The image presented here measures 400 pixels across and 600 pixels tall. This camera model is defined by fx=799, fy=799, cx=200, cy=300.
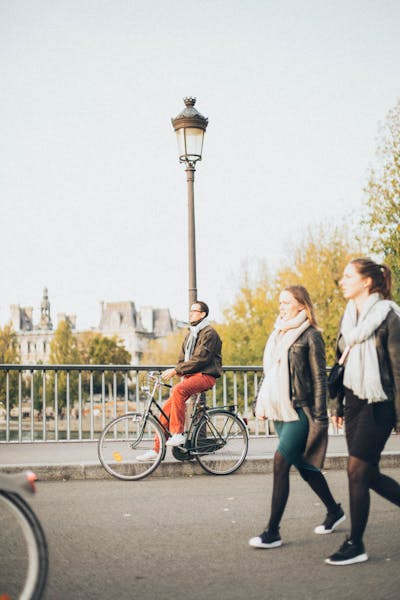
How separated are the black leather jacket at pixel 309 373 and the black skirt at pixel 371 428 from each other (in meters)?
0.47

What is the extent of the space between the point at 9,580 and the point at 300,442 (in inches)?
93.6

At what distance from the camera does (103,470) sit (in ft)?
29.0

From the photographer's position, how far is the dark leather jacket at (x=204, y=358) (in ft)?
29.3

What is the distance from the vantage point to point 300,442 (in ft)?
17.6

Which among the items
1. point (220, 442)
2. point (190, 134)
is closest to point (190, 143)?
point (190, 134)

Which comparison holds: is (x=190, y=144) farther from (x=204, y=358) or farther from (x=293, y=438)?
(x=293, y=438)

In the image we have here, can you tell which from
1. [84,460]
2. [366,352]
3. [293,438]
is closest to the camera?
[366,352]

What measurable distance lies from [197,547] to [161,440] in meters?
3.32

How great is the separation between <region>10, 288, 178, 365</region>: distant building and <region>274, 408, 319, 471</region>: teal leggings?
145156 millimetres

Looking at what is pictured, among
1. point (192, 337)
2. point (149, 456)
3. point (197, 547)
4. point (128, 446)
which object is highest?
point (192, 337)

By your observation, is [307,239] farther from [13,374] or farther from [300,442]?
[300,442]

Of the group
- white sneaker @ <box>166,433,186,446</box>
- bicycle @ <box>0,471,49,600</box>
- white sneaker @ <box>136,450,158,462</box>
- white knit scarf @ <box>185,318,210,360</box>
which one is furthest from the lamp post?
bicycle @ <box>0,471,49,600</box>

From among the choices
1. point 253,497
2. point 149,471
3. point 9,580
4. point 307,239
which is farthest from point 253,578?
point 307,239

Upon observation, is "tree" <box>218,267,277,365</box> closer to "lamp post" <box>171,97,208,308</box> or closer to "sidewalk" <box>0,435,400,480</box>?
"sidewalk" <box>0,435,400,480</box>
